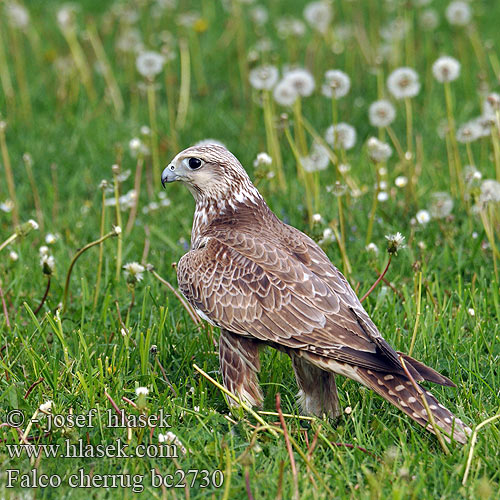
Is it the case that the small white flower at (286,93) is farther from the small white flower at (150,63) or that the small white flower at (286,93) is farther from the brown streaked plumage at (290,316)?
the brown streaked plumage at (290,316)

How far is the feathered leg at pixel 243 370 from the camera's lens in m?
4.46

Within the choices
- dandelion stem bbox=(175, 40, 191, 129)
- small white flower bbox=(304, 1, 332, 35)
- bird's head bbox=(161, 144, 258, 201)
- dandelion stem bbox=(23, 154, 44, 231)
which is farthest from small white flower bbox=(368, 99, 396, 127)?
dandelion stem bbox=(23, 154, 44, 231)

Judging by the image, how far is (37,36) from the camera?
10.3 metres

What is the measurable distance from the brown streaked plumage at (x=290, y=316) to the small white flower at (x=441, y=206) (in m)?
1.91

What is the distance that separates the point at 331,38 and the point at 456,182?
333cm

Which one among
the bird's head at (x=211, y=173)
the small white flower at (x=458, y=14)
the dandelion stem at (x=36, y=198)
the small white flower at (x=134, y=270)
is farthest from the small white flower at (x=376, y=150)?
the small white flower at (x=458, y=14)

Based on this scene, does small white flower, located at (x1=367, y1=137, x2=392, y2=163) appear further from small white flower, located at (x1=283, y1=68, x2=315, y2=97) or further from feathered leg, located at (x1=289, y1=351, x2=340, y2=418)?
feathered leg, located at (x1=289, y1=351, x2=340, y2=418)

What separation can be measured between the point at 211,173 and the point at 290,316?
1.26 metres

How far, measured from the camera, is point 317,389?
4.38 m

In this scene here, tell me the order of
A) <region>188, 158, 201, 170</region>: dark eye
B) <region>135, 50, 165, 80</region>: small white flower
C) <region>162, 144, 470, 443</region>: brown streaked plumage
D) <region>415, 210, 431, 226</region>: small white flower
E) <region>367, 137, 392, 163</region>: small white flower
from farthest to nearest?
<region>135, 50, 165, 80</region>: small white flower, <region>415, 210, 431, 226</region>: small white flower, <region>367, 137, 392, 163</region>: small white flower, <region>188, 158, 201, 170</region>: dark eye, <region>162, 144, 470, 443</region>: brown streaked plumage

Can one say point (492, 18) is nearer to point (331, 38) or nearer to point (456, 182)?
point (331, 38)

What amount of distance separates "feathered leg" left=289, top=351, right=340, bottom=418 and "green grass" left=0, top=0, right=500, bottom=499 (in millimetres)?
80

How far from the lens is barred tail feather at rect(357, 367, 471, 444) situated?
12.9 feet

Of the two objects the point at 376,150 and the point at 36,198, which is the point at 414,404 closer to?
the point at 376,150
